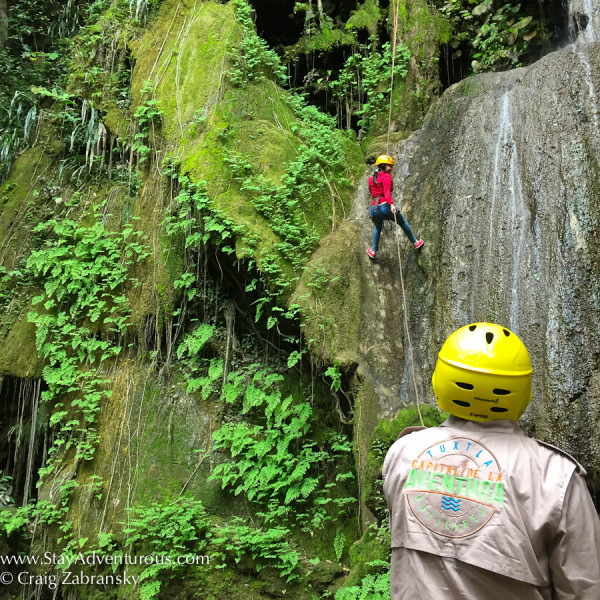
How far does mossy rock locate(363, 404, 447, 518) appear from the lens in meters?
5.02

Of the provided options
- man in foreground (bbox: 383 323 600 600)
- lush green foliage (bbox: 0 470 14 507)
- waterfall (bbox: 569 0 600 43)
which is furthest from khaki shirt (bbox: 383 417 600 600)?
waterfall (bbox: 569 0 600 43)

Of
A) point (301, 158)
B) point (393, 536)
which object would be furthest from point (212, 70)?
Answer: point (393, 536)

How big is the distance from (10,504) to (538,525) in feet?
27.1

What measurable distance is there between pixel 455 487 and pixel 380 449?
3.39m

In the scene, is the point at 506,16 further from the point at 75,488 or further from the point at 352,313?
the point at 75,488

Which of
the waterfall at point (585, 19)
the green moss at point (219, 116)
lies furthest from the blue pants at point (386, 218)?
the waterfall at point (585, 19)

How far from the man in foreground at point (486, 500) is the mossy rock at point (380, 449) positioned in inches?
118

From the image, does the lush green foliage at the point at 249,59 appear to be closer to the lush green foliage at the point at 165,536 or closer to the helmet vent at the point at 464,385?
the lush green foliage at the point at 165,536

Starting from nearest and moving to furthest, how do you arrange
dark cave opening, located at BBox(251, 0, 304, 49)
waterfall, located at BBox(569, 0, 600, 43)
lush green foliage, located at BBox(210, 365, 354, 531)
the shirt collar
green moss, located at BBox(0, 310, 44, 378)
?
the shirt collar, lush green foliage, located at BBox(210, 365, 354, 531), waterfall, located at BBox(569, 0, 600, 43), green moss, located at BBox(0, 310, 44, 378), dark cave opening, located at BBox(251, 0, 304, 49)

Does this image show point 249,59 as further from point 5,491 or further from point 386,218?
point 5,491

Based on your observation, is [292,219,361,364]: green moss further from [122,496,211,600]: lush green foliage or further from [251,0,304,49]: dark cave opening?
[251,0,304,49]: dark cave opening

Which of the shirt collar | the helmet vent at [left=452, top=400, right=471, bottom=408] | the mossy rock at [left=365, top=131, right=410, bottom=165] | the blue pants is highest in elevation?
the mossy rock at [left=365, top=131, right=410, bottom=165]

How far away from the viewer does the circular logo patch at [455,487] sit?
5.94ft

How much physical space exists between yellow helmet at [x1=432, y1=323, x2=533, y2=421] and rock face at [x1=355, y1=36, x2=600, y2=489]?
8.55 ft
